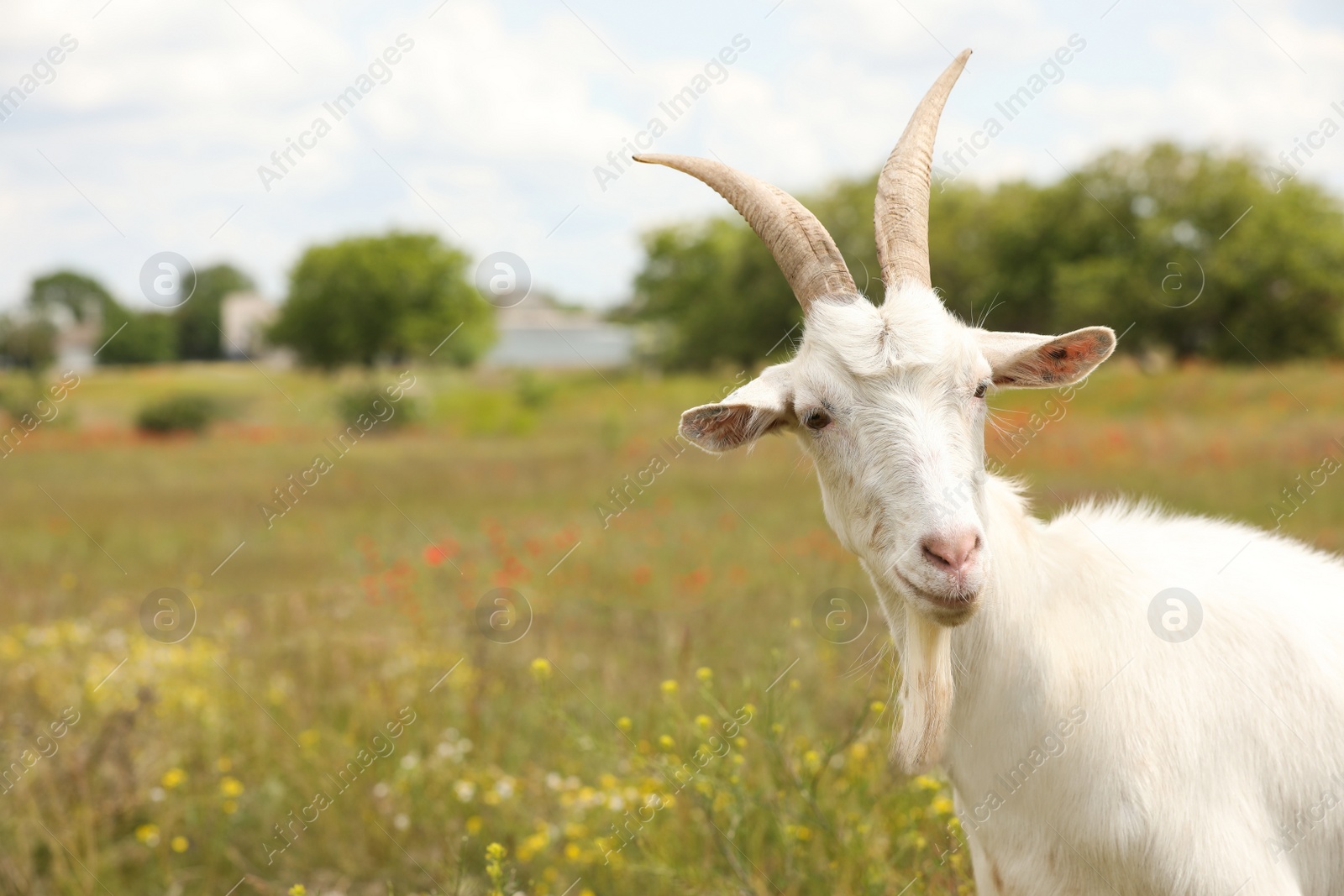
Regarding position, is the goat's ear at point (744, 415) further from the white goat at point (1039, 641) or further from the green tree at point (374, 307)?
the green tree at point (374, 307)

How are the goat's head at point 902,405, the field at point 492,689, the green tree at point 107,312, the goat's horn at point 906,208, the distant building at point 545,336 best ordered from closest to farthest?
1. the goat's head at point 902,405
2. the goat's horn at point 906,208
3. the field at point 492,689
4. the green tree at point 107,312
5. the distant building at point 545,336

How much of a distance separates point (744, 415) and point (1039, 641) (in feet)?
3.35

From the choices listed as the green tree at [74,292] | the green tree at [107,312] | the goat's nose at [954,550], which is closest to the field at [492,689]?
the goat's nose at [954,550]

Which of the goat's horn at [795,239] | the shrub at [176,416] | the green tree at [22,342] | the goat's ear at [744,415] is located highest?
the goat's horn at [795,239]

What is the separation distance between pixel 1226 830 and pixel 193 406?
99.7 ft

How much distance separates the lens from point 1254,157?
112 feet

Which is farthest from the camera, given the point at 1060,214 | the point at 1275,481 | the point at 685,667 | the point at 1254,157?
the point at 1060,214

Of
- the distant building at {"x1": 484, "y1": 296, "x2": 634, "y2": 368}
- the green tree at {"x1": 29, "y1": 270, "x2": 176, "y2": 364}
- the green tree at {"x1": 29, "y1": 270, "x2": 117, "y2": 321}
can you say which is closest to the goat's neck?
the green tree at {"x1": 29, "y1": 270, "x2": 176, "y2": 364}

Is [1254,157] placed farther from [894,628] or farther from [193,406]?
[894,628]

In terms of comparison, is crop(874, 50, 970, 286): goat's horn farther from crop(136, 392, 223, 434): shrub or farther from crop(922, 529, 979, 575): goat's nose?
crop(136, 392, 223, 434): shrub

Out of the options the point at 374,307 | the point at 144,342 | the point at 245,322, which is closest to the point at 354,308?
the point at 374,307

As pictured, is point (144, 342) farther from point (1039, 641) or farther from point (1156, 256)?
point (1039, 641)

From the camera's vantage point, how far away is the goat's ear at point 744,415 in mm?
2779

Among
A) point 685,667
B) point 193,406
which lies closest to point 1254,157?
point 193,406
